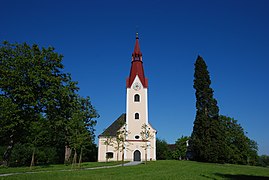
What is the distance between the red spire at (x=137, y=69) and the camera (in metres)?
43.9

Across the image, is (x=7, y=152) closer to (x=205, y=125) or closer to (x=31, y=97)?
(x=31, y=97)

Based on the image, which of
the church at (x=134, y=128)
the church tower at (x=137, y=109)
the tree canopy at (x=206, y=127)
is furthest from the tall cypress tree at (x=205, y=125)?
the church tower at (x=137, y=109)

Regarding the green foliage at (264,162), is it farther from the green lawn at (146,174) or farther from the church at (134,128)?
the green lawn at (146,174)

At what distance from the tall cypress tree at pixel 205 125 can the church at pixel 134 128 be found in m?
7.87

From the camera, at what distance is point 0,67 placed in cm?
2477

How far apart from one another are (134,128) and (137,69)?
1088cm

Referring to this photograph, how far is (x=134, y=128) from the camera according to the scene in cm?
4141

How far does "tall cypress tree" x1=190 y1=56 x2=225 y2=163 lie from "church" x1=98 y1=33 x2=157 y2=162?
787 centimetres

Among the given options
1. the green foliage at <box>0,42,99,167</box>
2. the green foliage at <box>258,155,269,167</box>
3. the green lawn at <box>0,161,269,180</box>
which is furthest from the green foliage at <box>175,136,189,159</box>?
the green lawn at <box>0,161,269,180</box>

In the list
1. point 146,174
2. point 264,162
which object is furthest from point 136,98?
point 264,162

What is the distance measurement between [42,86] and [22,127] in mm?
4835

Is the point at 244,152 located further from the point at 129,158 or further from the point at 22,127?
the point at 22,127

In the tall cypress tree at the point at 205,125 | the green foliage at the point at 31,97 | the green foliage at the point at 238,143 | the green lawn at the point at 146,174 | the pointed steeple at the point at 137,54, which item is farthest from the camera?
the green foliage at the point at 238,143

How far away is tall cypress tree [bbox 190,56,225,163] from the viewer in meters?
33.0
